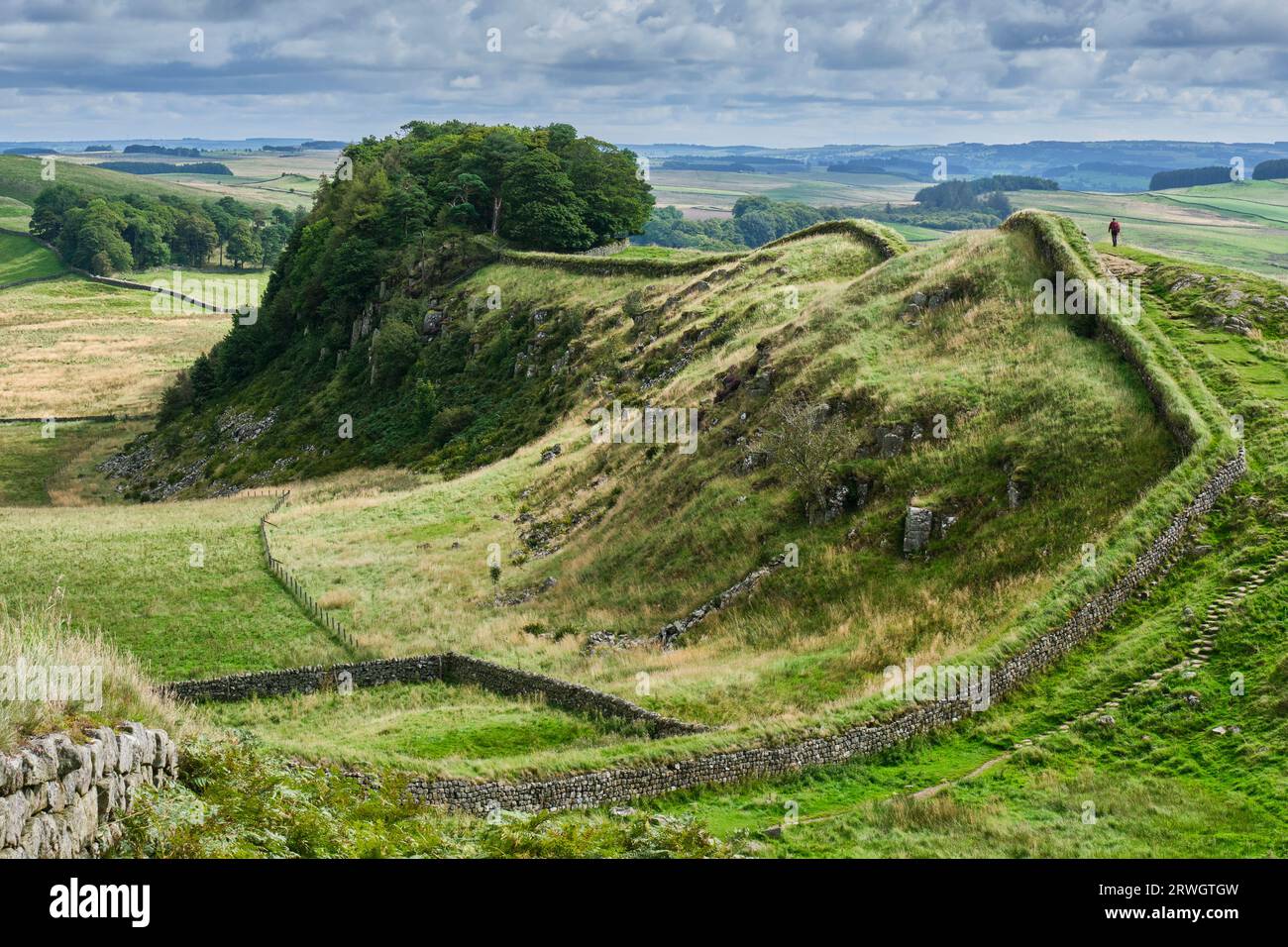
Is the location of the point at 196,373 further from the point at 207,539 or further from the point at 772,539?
the point at 772,539

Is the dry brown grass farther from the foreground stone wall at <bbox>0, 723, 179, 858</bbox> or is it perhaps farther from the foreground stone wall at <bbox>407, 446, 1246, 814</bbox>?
the foreground stone wall at <bbox>0, 723, 179, 858</bbox>

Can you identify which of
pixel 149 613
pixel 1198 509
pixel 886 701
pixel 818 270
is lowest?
pixel 149 613

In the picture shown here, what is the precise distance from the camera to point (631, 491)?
52750mm

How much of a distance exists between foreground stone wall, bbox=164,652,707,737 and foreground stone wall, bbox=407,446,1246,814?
19.9 ft

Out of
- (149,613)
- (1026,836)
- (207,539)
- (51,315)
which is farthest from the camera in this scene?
(51,315)

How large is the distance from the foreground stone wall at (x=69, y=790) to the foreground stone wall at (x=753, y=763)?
711 centimetres

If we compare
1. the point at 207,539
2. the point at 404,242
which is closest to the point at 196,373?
the point at 404,242

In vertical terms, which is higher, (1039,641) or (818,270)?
(818,270)

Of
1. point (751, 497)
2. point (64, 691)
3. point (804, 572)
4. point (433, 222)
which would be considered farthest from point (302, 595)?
point (433, 222)

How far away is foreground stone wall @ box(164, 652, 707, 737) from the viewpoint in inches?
1265

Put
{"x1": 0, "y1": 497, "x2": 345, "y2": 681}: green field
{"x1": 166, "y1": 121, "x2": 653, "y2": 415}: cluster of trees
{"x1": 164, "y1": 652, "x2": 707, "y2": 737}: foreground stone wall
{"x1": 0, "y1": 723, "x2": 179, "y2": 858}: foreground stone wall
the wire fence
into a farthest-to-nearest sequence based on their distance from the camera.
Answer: {"x1": 166, "y1": 121, "x2": 653, "y2": 415}: cluster of trees < the wire fence < {"x1": 0, "y1": 497, "x2": 345, "y2": 681}: green field < {"x1": 164, "y1": 652, "x2": 707, "y2": 737}: foreground stone wall < {"x1": 0, "y1": 723, "x2": 179, "y2": 858}: foreground stone wall

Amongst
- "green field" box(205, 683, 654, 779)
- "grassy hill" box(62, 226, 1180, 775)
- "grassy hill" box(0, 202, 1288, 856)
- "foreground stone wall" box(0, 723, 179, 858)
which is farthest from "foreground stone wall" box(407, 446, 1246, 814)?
"foreground stone wall" box(0, 723, 179, 858)

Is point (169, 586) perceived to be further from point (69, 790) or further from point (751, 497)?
point (69, 790)

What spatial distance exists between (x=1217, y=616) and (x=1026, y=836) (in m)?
10.9
